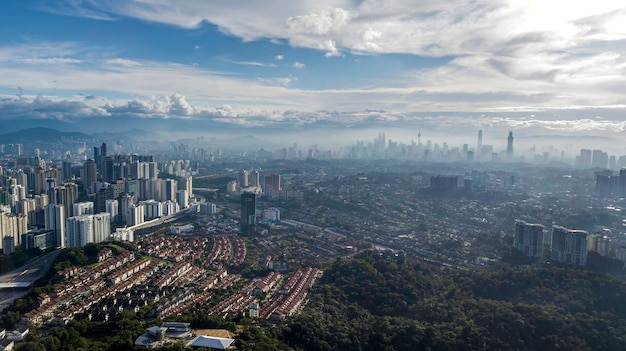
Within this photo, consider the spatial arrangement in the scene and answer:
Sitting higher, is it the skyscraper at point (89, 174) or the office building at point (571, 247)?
the skyscraper at point (89, 174)

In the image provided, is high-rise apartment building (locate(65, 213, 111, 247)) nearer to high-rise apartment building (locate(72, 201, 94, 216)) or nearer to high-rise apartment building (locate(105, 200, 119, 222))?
high-rise apartment building (locate(72, 201, 94, 216))

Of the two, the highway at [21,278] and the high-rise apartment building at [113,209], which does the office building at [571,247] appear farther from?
the high-rise apartment building at [113,209]

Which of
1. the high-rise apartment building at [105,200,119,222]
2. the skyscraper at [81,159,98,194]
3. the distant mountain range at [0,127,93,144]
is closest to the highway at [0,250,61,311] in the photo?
the high-rise apartment building at [105,200,119,222]

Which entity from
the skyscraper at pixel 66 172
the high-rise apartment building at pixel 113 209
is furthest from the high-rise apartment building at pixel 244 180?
the high-rise apartment building at pixel 113 209

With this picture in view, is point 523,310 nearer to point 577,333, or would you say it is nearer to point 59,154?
point 577,333

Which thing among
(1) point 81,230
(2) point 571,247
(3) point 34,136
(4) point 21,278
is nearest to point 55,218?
(1) point 81,230

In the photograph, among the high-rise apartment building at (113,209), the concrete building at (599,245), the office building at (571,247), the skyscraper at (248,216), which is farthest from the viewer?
the high-rise apartment building at (113,209)

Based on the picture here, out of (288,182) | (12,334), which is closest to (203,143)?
(288,182)

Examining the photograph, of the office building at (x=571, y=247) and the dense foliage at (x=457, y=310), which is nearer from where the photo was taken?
the dense foliage at (x=457, y=310)
